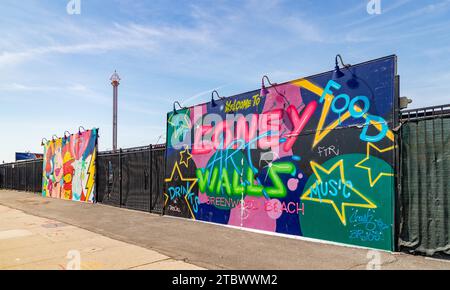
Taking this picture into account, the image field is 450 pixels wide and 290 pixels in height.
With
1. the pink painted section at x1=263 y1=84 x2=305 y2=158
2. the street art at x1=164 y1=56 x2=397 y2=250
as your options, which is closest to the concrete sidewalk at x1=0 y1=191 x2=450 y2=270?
the street art at x1=164 y1=56 x2=397 y2=250

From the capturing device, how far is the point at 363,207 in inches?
275

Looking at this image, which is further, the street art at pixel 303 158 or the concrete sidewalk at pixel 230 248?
the street art at pixel 303 158

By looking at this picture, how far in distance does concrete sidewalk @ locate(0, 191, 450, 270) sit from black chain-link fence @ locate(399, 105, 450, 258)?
0.34m

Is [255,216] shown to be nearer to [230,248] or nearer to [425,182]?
[230,248]

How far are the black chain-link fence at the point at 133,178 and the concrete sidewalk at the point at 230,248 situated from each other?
2226mm

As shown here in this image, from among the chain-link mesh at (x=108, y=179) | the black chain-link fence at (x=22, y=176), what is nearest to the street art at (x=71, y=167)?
the chain-link mesh at (x=108, y=179)

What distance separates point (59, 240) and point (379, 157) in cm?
682

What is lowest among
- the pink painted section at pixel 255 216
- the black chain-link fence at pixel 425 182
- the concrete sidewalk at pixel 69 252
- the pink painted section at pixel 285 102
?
the concrete sidewalk at pixel 69 252

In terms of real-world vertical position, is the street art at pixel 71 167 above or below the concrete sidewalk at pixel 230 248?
above

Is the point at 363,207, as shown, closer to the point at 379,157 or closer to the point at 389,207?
the point at 389,207

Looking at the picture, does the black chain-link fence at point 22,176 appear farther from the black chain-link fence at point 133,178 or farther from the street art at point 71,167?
the black chain-link fence at point 133,178

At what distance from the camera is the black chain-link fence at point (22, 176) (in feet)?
85.5
